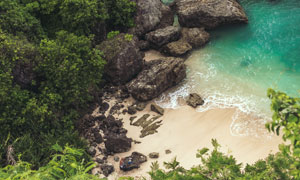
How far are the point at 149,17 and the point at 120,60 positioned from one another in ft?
19.4

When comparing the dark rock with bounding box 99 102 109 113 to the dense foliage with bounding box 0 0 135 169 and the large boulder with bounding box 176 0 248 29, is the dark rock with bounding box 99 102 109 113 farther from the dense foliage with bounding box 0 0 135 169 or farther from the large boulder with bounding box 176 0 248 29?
the large boulder with bounding box 176 0 248 29

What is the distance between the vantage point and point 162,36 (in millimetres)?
20875

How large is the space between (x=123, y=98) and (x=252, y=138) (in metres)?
7.99

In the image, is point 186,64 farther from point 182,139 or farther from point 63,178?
point 63,178

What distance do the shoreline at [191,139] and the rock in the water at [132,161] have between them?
0.21 metres

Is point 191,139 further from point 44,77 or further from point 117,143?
point 44,77

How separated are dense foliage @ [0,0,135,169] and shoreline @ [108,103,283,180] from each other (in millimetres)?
3081

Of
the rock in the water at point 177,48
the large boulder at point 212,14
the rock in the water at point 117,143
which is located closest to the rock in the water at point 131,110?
the rock in the water at point 117,143

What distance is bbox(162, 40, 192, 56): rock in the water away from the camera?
20.3m

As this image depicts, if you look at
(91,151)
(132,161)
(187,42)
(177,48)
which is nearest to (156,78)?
(177,48)

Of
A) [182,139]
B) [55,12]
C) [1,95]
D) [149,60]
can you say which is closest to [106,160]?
[182,139]

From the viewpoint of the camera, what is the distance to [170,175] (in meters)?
6.71

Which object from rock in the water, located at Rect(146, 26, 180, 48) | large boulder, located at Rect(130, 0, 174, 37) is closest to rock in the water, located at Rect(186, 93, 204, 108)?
rock in the water, located at Rect(146, 26, 180, 48)

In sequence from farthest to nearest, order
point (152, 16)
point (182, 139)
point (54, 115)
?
1. point (152, 16)
2. point (182, 139)
3. point (54, 115)
